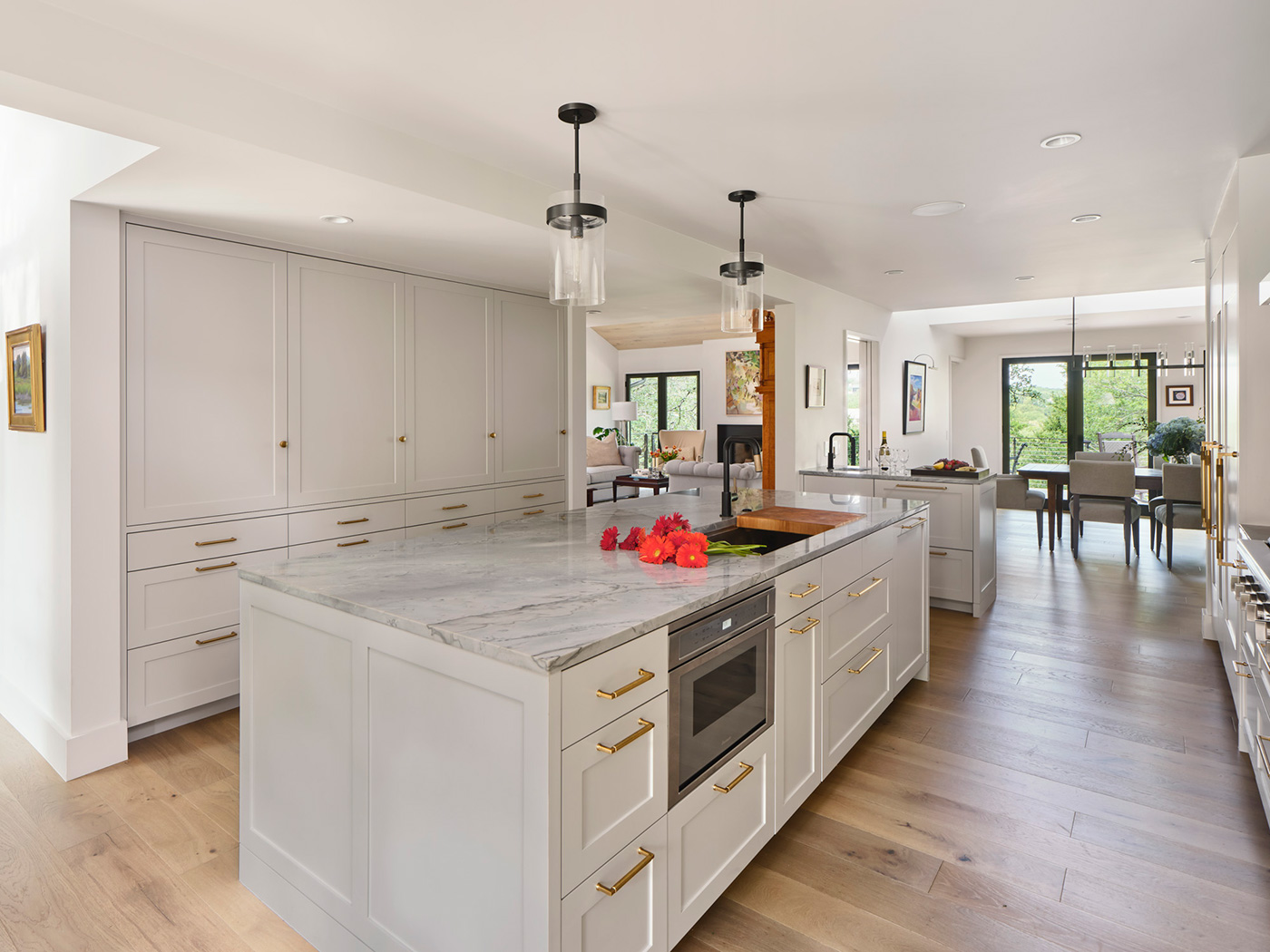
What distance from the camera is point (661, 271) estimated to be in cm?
407

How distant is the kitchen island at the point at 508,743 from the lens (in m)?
1.35

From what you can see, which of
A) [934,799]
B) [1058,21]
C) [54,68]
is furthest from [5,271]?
[934,799]

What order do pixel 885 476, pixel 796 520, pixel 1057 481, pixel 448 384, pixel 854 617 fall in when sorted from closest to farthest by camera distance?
pixel 854 617, pixel 796 520, pixel 448 384, pixel 885 476, pixel 1057 481

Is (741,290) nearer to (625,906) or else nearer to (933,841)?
(933,841)

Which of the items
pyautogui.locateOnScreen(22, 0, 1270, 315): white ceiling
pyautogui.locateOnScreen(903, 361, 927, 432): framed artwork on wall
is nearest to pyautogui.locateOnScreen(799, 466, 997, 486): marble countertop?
pyautogui.locateOnScreen(22, 0, 1270, 315): white ceiling

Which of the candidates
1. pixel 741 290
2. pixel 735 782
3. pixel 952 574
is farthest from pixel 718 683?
pixel 952 574

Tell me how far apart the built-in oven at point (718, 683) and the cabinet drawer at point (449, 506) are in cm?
254

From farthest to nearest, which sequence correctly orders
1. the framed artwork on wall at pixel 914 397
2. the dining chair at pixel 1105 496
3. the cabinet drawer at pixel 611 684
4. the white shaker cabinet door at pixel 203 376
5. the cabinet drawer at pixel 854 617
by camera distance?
the framed artwork on wall at pixel 914 397
the dining chair at pixel 1105 496
the white shaker cabinet door at pixel 203 376
the cabinet drawer at pixel 854 617
the cabinet drawer at pixel 611 684

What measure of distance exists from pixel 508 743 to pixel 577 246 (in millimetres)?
1462

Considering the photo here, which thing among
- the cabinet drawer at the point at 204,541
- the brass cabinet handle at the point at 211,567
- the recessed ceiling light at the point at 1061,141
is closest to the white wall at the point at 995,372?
the recessed ceiling light at the point at 1061,141

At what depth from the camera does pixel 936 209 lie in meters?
3.55

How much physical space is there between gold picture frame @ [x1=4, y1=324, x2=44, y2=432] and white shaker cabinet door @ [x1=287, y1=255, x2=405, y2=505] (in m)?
0.91

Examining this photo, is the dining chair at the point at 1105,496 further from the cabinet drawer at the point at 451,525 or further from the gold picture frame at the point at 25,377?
the gold picture frame at the point at 25,377

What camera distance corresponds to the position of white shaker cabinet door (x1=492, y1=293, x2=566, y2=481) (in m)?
4.48
